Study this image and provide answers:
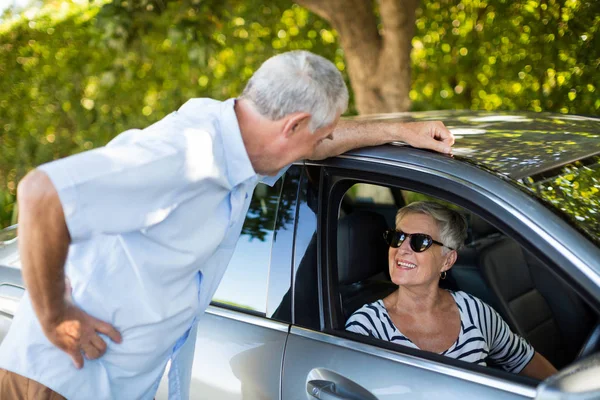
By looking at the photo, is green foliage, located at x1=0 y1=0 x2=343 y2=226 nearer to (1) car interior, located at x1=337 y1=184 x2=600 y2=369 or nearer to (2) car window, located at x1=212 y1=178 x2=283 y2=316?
(1) car interior, located at x1=337 y1=184 x2=600 y2=369

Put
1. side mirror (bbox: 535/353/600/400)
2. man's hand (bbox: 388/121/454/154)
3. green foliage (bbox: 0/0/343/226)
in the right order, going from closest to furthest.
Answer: side mirror (bbox: 535/353/600/400), man's hand (bbox: 388/121/454/154), green foliage (bbox: 0/0/343/226)

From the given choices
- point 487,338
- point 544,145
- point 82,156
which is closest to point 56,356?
point 82,156

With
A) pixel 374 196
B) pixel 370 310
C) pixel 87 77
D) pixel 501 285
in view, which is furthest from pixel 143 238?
pixel 87 77

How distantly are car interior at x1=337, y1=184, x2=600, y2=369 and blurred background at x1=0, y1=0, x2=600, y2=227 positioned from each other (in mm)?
2740

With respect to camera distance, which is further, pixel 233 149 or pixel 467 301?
pixel 467 301

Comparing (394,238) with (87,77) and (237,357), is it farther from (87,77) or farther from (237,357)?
(87,77)

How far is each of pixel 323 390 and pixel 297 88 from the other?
2.92 ft

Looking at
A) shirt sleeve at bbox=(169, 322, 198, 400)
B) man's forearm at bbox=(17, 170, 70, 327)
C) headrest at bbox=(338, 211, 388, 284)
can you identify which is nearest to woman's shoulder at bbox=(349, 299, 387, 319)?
headrest at bbox=(338, 211, 388, 284)

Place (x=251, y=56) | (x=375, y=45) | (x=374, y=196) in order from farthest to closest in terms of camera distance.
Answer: (x=251, y=56), (x=375, y=45), (x=374, y=196)

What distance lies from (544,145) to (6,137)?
27.1 ft

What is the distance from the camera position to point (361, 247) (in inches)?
106

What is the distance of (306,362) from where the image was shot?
7.17 feet

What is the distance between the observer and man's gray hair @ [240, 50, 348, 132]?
71.9 inches

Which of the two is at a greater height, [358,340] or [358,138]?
[358,138]
